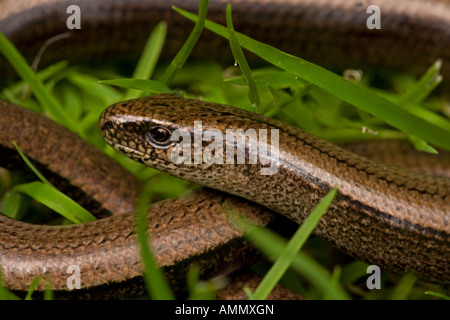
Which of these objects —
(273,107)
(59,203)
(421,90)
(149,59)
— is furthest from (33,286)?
(421,90)

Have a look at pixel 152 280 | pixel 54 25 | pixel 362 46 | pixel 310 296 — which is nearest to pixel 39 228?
pixel 152 280

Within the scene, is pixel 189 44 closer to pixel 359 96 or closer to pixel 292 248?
pixel 359 96

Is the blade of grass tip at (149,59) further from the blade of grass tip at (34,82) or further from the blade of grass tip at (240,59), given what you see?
the blade of grass tip at (240,59)

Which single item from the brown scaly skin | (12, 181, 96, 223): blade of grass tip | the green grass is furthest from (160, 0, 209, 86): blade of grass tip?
(12, 181, 96, 223): blade of grass tip

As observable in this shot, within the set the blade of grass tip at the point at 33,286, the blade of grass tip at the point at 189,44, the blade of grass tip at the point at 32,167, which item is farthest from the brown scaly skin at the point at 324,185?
the blade of grass tip at the point at 33,286

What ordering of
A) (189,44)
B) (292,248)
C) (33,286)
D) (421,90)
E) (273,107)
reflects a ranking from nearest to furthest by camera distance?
(292,248) → (33,286) → (189,44) → (273,107) → (421,90)
